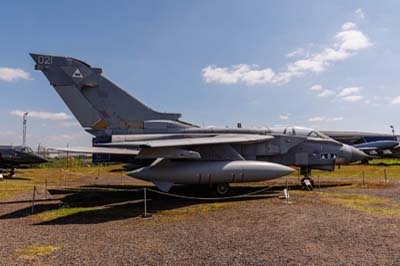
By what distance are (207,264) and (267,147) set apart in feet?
32.3

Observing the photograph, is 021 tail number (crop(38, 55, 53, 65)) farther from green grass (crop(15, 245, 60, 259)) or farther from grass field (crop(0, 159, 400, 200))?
green grass (crop(15, 245, 60, 259))

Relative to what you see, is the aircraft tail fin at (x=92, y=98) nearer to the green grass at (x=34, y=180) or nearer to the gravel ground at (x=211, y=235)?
the gravel ground at (x=211, y=235)

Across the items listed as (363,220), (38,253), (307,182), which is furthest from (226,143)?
(38,253)

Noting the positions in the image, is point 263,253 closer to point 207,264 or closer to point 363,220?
point 207,264

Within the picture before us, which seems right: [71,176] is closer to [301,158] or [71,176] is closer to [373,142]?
[301,158]

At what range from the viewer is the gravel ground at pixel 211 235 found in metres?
5.45

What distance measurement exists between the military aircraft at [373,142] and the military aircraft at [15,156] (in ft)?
107

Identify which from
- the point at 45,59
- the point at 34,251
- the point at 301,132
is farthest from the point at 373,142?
the point at 34,251

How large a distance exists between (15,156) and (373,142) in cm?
3774

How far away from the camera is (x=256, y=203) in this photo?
Answer: 11078mm

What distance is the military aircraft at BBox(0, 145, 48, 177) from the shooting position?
25.3 metres

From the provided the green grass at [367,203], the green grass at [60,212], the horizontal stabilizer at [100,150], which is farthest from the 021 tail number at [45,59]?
the green grass at [367,203]

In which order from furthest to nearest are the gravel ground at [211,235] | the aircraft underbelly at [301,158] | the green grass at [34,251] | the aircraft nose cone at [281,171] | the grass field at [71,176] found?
the grass field at [71,176] < the aircraft underbelly at [301,158] < the aircraft nose cone at [281,171] < the green grass at [34,251] < the gravel ground at [211,235]

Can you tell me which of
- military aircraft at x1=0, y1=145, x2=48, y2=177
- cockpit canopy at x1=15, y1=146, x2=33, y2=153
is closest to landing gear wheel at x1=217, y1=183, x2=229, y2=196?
military aircraft at x1=0, y1=145, x2=48, y2=177
